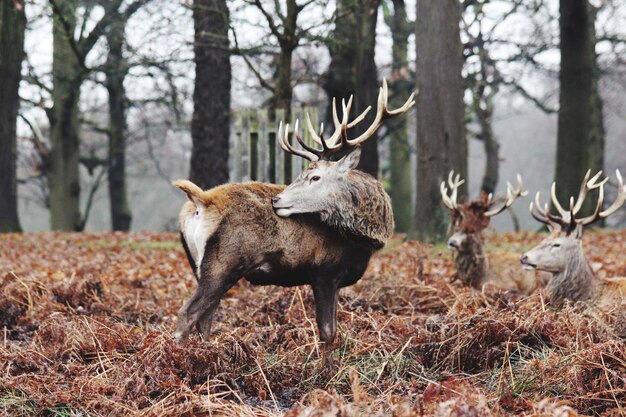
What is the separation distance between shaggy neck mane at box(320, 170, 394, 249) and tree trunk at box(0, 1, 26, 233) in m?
14.2

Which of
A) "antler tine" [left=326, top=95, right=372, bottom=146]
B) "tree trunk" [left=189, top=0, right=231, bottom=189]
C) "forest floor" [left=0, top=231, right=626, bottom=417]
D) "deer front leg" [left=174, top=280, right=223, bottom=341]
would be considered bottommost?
"forest floor" [left=0, top=231, right=626, bottom=417]

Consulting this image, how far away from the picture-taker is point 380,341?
517 cm

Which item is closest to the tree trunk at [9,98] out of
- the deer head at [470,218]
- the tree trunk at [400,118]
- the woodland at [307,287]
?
the woodland at [307,287]

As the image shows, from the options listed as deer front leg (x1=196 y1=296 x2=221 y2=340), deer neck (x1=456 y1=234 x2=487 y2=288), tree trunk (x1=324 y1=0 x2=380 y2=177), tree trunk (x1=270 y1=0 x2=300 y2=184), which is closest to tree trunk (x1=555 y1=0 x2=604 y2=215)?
tree trunk (x1=324 y1=0 x2=380 y2=177)

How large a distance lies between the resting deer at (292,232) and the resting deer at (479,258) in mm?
4030

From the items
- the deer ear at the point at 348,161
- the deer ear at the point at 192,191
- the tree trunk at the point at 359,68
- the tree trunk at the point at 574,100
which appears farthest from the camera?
the tree trunk at the point at 359,68

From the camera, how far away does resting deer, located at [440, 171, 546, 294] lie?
8.88 m

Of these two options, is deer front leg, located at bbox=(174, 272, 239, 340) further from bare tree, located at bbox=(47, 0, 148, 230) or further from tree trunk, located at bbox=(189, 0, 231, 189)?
bare tree, located at bbox=(47, 0, 148, 230)

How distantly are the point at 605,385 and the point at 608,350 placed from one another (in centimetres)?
36

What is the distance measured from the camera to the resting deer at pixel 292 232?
464 cm

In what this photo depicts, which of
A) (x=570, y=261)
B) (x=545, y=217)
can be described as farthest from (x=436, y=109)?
(x=570, y=261)

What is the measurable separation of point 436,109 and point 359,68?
149 inches

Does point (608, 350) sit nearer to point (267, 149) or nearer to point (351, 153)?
point (351, 153)

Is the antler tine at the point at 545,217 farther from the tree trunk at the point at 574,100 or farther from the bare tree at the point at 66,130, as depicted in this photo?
the bare tree at the point at 66,130
